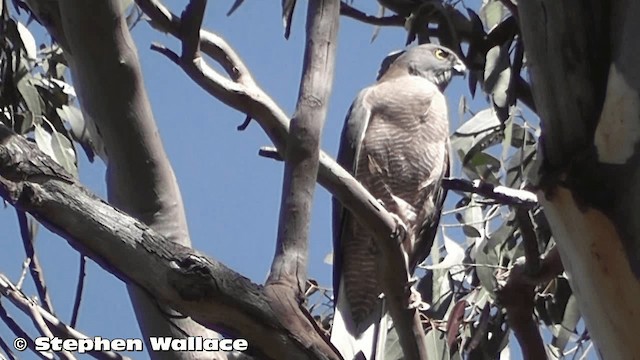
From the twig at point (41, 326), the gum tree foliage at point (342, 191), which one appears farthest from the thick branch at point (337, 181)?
the twig at point (41, 326)

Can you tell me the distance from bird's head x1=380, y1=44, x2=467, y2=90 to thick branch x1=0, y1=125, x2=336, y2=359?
2059 millimetres

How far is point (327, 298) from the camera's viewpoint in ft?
8.55

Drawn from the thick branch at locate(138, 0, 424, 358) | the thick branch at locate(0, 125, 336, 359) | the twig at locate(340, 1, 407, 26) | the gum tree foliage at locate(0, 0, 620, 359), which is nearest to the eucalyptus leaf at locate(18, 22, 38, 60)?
the gum tree foliage at locate(0, 0, 620, 359)

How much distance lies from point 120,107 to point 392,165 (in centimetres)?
147

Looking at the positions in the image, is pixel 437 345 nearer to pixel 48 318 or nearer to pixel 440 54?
pixel 48 318

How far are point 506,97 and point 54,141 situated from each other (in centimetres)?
100

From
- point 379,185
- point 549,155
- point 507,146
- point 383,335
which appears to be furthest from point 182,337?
point 379,185

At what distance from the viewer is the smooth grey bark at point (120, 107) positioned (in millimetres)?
Result: 1295

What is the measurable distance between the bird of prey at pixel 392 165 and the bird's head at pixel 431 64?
4.0 inches

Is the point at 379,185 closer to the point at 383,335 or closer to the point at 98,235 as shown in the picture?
the point at 383,335

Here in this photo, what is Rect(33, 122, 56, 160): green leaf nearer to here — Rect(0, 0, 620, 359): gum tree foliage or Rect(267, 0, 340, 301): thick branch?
Rect(0, 0, 620, 359): gum tree foliage

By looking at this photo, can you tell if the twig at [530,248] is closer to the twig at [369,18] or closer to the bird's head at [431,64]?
the twig at [369,18]

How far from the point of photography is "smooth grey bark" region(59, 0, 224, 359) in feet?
4.25

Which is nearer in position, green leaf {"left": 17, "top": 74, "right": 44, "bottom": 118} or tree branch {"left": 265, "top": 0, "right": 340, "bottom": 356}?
tree branch {"left": 265, "top": 0, "right": 340, "bottom": 356}
